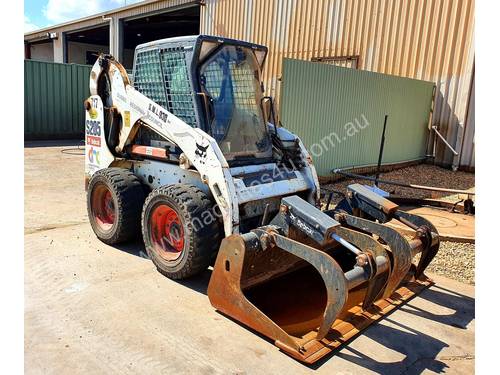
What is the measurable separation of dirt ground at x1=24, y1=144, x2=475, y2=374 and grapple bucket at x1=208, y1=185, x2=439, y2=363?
0.14 metres

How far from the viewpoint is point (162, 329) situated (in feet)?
10.8

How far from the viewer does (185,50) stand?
4.30 metres

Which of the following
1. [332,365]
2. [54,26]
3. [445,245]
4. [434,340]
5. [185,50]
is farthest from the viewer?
[54,26]

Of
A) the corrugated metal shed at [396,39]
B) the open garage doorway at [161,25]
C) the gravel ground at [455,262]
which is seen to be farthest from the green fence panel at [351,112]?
the open garage doorway at [161,25]

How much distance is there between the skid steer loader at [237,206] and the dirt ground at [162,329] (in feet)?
0.49

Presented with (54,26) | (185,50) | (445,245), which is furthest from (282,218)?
(54,26)

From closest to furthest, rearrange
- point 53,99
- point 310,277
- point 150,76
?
point 310,277 → point 150,76 → point 53,99

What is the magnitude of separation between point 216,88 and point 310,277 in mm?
2209

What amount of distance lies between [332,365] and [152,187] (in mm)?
2920

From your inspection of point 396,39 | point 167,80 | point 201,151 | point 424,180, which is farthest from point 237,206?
point 396,39

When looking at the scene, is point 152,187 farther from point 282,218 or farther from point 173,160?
point 282,218

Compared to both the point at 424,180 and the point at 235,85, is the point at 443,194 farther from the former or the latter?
the point at 235,85

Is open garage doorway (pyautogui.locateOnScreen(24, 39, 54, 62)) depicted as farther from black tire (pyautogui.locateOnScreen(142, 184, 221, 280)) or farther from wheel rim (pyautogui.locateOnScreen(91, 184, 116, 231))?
black tire (pyautogui.locateOnScreen(142, 184, 221, 280))

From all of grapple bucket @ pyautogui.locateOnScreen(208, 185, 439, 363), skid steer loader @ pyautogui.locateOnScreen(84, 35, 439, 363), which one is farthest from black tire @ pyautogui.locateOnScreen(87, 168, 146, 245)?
grapple bucket @ pyautogui.locateOnScreen(208, 185, 439, 363)
